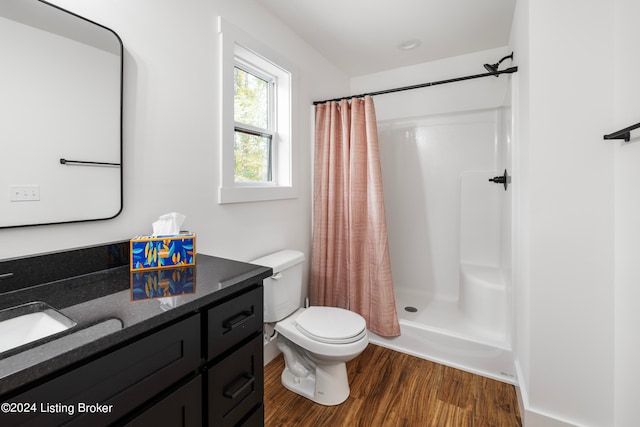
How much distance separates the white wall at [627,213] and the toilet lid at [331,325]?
1096 mm

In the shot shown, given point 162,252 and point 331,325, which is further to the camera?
point 331,325

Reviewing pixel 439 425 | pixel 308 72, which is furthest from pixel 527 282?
pixel 308 72

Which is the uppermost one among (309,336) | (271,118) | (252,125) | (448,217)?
(271,118)

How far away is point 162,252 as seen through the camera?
1210 millimetres

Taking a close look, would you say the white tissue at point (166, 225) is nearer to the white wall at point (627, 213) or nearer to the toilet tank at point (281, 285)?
the toilet tank at point (281, 285)

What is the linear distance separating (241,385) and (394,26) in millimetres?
2375

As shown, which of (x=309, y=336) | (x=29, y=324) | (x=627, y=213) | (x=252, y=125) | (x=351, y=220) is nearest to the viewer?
(x=29, y=324)

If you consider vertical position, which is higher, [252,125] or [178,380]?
[252,125]

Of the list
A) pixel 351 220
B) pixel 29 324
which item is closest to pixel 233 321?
pixel 29 324

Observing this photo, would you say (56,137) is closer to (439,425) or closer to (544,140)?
(544,140)

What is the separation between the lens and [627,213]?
46.8 inches

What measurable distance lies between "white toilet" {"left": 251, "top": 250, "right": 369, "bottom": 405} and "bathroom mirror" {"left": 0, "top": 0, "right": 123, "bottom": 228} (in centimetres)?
96

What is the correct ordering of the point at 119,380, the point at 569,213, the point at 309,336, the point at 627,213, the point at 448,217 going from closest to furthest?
the point at 119,380 < the point at 627,213 < the point at 569,213 < the point at 309,336 < the point at 448,217

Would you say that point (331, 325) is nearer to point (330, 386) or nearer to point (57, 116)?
point (330, 386)
